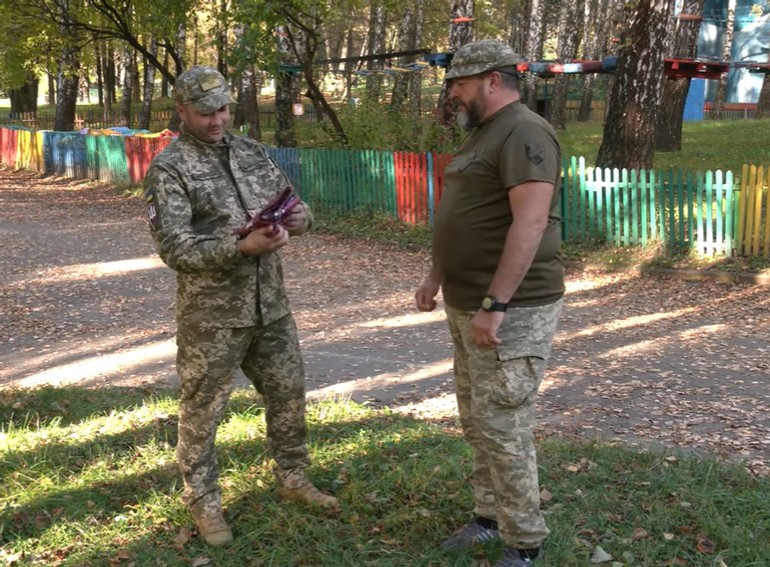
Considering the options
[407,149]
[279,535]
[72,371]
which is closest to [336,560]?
[279,535]

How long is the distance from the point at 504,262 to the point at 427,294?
0.71 metres

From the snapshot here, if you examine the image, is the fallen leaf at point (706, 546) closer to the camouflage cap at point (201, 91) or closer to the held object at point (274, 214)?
the held object at point (274, 214)

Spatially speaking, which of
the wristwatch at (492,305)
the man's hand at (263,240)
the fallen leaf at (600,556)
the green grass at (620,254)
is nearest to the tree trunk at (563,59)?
the green grass at (620,254)

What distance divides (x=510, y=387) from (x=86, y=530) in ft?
7.05

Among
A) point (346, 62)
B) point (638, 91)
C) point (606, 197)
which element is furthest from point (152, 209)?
point (346, 62)

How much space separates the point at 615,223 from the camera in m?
11.7

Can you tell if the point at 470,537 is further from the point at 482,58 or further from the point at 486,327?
the point at 482,58

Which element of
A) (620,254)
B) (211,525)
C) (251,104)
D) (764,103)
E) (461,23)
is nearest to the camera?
(211,525)

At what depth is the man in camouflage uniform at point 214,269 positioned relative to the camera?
3.62m

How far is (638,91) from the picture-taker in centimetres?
1277

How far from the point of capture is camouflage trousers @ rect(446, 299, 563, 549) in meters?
3.27

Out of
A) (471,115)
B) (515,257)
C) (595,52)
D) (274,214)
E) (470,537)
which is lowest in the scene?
(470,537)

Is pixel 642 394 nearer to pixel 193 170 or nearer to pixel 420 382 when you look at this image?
pixel 420 382

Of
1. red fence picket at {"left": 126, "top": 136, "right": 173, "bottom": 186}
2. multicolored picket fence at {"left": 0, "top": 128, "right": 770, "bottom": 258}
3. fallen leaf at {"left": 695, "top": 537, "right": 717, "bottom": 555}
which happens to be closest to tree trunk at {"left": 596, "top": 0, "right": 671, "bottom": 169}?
multicolored picket fence at {"left": 0, "top": 128, "right": 770, "bottom": 258}
